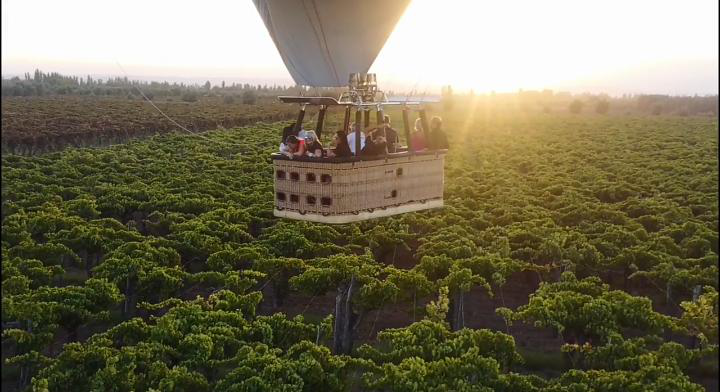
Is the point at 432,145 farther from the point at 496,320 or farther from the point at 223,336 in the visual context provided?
the point at 496,320

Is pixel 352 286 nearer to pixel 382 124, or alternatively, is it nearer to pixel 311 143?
pixel 382 124

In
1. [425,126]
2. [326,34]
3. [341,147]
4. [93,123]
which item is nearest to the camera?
[341,147]

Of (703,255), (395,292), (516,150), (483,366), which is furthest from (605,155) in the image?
(483,366)

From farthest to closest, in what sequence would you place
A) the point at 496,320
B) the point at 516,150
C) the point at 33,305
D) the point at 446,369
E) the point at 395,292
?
the point at 516,150
the point at 496,320
the point at 395,292
the point at 33,305
the point at 446,369

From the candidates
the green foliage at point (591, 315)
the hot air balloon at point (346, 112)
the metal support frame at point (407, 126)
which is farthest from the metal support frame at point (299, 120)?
the green foliage at point (591, 315)

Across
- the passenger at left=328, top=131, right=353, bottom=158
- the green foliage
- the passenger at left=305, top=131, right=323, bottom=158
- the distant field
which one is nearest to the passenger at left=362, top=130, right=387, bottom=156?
the passenger at left=328, top=131, right=353, bottom=158

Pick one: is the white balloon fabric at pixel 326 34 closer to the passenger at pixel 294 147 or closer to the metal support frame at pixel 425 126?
the metal support frame at pixel 425 126

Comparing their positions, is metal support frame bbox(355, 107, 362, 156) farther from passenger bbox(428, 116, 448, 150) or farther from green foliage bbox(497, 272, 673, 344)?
green foliage bbox(497, 272, 673, 344)

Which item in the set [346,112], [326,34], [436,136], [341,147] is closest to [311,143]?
[341,147]
